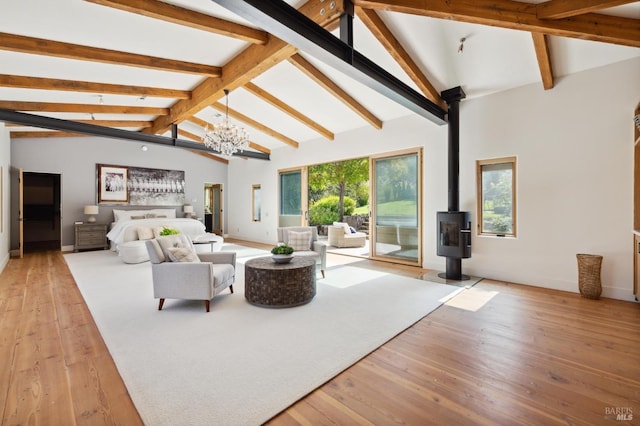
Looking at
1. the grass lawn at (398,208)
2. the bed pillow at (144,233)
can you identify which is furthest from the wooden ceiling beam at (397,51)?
the bed pillow at (144,233)

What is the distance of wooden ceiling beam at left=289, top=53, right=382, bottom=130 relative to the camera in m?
4.56

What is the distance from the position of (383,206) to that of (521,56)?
3395mm

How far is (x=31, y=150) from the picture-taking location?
739 cm

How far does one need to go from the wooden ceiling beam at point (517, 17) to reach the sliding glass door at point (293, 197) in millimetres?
5648

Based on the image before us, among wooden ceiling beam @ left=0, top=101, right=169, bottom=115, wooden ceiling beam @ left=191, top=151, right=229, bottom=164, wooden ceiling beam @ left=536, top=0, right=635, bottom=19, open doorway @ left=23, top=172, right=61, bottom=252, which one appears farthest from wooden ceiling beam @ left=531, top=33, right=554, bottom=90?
open doorway @ left=23, top=172, right=61, bottom=252

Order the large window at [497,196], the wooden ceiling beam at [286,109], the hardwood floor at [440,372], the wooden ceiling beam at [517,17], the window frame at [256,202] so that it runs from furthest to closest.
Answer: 1. the window frame at [256,202]
2. the wooden ceiling beam at [286,109]
3. the large window at [497,196]
4. the wooden ceiling beam at [517,17]
5. the hardwood floor at [440,372]

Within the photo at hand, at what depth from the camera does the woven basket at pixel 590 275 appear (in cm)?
375

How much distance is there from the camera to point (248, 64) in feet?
13.6

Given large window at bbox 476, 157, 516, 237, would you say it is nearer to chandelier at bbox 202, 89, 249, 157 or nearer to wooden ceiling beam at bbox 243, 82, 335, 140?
wooden ceiling beam at bbox 243, 82, 335, 140

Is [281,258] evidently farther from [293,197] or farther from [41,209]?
[41,209]

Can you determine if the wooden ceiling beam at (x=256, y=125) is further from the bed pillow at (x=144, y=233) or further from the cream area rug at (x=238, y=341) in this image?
the cream area rug at (x=238, y=341)

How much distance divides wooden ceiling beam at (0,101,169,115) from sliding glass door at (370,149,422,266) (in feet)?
16.7

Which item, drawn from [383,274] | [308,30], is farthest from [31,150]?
[383,274]

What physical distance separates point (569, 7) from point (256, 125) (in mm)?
6157
